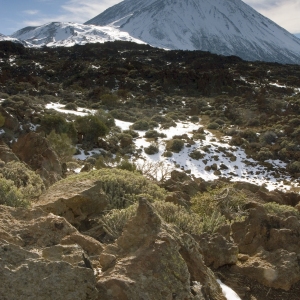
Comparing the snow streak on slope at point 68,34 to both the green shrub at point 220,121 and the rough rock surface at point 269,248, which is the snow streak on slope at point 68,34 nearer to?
the green shrub at point 220,121

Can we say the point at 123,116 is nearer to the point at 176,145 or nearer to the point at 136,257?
the point at 176,145

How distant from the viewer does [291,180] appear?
1463cm

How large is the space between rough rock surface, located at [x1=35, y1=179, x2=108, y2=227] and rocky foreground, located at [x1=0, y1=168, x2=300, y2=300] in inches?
0.5

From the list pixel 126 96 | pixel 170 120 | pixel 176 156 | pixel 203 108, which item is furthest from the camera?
pixel 126 96

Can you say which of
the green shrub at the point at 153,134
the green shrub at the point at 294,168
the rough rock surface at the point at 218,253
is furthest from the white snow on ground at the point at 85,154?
the rough rock surface at the point at 218,253

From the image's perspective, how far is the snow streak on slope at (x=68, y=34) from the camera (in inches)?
5044

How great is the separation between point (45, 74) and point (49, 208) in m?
34.3

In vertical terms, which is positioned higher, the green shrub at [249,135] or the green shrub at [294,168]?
the green shrub at [249,135]

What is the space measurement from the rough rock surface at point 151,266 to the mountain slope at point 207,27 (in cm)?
14024

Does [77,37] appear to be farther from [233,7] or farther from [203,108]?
[203,108]

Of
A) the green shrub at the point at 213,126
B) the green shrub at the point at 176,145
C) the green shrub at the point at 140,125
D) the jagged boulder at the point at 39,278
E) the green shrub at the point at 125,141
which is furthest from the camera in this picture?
the green shrub at the point at 213,126

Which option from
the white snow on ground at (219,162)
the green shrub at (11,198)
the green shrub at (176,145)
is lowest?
the white snow on ground at (219,162)

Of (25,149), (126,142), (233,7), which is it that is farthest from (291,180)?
(233,7)

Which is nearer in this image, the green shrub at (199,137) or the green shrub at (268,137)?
the green shrub at (199,137)
